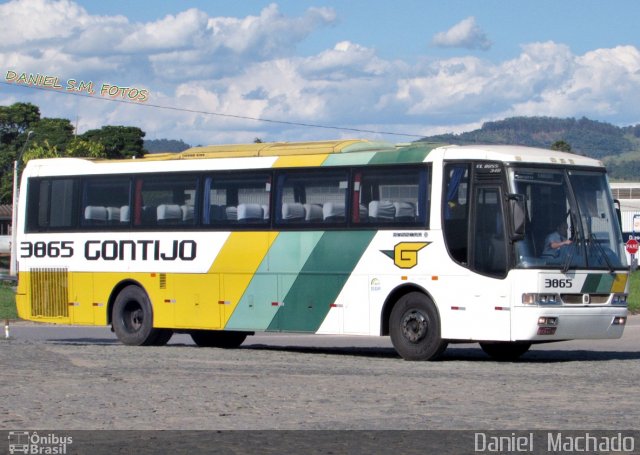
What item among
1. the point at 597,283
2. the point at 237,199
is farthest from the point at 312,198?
the point at 597,283

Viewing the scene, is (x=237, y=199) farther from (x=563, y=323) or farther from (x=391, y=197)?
(x=563, y=323)

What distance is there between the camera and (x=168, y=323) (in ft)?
75.5

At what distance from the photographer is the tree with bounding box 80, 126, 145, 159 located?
11453 cm

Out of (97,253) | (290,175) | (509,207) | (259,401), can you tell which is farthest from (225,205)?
(259,401)

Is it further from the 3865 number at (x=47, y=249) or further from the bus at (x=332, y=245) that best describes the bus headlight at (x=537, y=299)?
the 3865 number at (x=47, y=249)

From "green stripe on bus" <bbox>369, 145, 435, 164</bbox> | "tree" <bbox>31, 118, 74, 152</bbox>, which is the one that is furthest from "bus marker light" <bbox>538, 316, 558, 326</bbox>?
"tree" <bbox>31, 118, 74, 152</bbox>

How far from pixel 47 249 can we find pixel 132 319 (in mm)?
2262

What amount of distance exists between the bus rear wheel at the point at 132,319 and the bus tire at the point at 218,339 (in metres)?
0.86

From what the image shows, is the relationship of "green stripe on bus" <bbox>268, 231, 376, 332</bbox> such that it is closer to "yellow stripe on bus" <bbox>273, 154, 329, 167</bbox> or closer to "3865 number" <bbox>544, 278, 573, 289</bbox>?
"yellow stripe on bus" <bbox>273, 154, 329, 167</bbox>

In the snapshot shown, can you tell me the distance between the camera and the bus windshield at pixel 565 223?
62.0 feet

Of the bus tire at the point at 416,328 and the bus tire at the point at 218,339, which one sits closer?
the bus tire at the point at 416,328

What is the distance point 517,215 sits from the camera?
18531 mm

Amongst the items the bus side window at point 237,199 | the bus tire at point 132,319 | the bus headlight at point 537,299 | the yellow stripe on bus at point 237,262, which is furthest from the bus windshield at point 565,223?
the bus tire at point 132,319

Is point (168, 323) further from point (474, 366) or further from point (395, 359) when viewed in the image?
point (474, 366)
